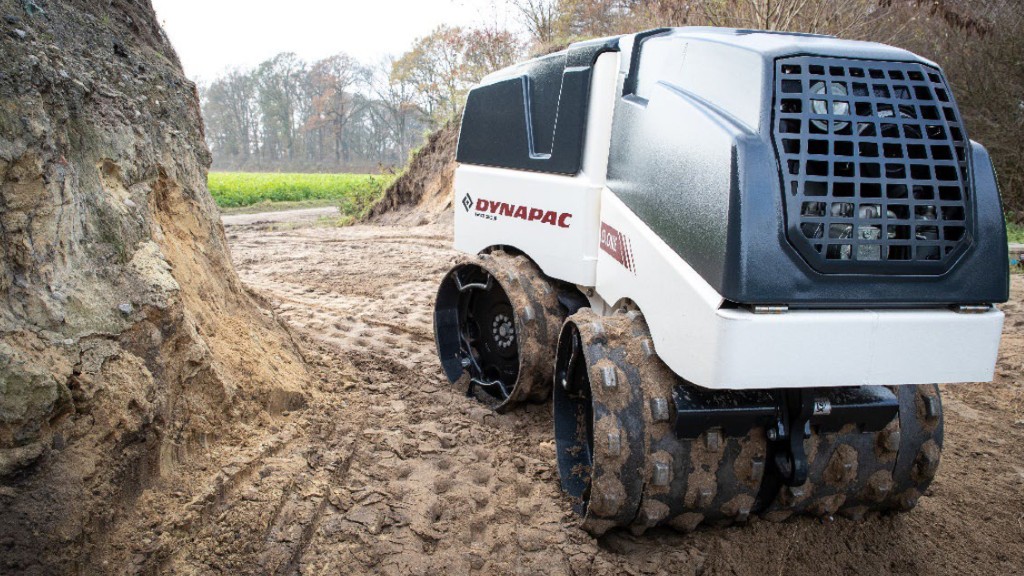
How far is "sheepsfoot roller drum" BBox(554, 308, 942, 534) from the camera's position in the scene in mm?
2479

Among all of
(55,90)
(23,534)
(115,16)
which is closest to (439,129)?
(115,16)

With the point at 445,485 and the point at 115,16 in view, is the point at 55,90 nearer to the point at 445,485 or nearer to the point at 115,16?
the point at 115,16

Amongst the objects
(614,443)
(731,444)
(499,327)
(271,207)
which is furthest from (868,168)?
(271,207)

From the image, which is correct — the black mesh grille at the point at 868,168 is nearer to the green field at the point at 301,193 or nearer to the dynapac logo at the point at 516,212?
the dynapac logo at the point at 516,212

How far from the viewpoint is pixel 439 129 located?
14812 mm

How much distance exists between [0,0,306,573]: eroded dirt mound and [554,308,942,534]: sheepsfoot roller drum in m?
1.68

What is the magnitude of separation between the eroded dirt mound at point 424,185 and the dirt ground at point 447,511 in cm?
957

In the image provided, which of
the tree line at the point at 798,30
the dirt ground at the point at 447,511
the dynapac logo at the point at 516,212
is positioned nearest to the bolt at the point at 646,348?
the dirt ground at the point at 447,511

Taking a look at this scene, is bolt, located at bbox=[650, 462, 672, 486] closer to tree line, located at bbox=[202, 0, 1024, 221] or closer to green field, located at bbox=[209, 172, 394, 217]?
tree line, located at bbox=[202, 0, 1024, 221]

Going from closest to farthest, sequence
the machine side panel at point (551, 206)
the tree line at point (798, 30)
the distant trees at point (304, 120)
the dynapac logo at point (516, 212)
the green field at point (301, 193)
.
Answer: the machine side panel at point (551, 206), the dynapac logo at point (516, 212), the tree line at point (798, 30), the green field at point (301, 193), the distant trees at point (304, 120)

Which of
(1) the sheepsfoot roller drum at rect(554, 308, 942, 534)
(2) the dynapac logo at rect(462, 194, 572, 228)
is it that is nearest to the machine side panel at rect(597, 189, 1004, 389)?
(1) the sheepsfoot roller drum at rect(554, 308, 942, 534)

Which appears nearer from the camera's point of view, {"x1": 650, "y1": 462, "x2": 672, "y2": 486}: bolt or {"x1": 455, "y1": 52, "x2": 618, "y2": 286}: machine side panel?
{"x1": 650, "y1": 462, "x2": 672, "y2": 486}: bolt

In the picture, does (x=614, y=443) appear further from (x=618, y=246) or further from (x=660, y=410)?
(x=618, y=246)

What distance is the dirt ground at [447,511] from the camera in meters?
2.69
